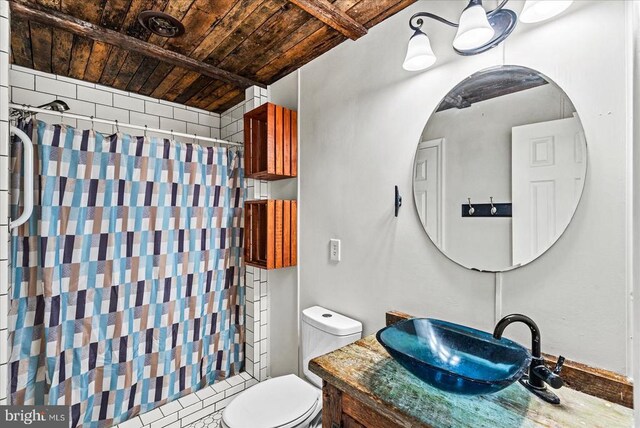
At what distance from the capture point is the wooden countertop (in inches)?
28.9

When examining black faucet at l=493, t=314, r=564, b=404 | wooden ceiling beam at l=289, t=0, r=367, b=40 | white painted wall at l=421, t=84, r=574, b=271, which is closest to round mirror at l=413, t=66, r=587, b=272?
white painted wall at l=421, t=84, r=574, b=271

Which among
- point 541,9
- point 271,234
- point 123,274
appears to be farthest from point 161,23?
point 541,9

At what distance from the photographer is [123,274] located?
1816 mm

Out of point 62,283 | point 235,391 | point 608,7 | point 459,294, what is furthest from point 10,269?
point 608,7

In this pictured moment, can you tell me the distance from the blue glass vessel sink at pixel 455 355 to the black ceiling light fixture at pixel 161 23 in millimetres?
1682

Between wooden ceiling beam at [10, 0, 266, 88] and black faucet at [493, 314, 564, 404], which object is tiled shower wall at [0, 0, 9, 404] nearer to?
wooden ceiling beam at [10, 0, 266, 88]

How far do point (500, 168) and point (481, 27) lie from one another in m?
0.45

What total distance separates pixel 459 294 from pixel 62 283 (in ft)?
6.46

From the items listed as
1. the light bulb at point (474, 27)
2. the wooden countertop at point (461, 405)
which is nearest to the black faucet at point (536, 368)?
the wooden countertop at point (461, 405)

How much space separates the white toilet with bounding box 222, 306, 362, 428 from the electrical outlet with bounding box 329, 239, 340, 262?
292mm

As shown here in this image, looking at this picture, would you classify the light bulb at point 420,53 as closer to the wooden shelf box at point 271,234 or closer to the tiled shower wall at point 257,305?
the wooden shelf box at point 271,234

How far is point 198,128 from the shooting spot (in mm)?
2645

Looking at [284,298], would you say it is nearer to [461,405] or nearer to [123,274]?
[123,274]

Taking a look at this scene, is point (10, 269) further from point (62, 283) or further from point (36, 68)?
point (36, 68)
